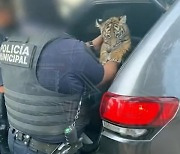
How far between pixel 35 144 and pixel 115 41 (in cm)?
82

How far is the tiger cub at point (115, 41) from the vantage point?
2.24 meters

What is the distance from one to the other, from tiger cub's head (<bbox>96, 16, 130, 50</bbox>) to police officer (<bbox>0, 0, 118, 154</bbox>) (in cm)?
24

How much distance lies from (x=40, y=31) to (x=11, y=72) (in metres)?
0.32

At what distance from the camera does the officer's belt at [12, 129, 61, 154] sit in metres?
2.08

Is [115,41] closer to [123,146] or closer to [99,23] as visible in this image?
[99,23]

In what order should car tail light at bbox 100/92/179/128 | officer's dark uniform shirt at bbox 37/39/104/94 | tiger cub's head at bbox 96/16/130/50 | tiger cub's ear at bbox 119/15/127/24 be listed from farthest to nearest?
tiger cub's ear at bbox 119/15/127/24 < tiger cub's head at bbox 96/16/130/50 < officer's dark uniform shirt at bbox 37/39/104/94 < car tail light at bbox 100/92/179/128

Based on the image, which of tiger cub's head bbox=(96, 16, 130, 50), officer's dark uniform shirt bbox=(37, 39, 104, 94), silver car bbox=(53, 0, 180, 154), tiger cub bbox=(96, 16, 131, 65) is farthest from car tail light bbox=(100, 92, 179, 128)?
tiger cub's head bbox=(96, 16, 130, 50)

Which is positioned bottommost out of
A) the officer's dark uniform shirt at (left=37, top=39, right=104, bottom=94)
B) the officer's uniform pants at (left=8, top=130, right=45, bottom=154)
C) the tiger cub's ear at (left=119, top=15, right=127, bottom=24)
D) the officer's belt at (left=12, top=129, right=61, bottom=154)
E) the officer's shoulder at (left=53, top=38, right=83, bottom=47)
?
the officer's uniform pants at (left=8, top=130, right=45, bottom=154)

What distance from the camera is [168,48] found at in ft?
5.44

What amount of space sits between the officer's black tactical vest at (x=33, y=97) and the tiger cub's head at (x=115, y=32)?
0.43 metres

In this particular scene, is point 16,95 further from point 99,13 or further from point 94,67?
point 99,13

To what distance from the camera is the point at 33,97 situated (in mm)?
1979

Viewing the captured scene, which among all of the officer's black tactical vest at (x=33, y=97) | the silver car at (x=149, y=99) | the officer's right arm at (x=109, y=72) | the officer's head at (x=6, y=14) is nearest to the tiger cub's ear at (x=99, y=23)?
the officer's right arm at (x=109, y=72)

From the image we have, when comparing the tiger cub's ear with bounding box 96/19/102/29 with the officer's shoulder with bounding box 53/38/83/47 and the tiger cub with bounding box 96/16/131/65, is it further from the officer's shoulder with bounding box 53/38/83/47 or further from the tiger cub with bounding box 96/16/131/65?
the officer's shoulder with bounding box 53/38/83/47
